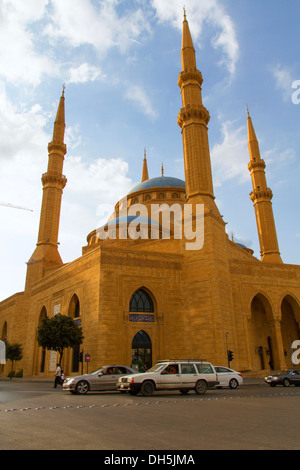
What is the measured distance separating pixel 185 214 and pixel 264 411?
19.0 metres

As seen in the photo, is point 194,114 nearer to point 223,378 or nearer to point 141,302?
point 141,302

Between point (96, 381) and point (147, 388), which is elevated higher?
point (96, 381)

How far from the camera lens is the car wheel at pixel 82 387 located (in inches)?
544

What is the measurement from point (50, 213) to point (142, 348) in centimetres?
1834

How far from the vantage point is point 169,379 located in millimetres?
12766

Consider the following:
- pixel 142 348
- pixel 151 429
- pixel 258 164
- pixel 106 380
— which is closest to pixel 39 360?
pixel 142 348

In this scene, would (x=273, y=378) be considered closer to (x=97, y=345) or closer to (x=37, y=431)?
(x=97, y=345)

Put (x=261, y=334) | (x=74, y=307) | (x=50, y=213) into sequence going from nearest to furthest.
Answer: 1. (x=74, y=307)
2. (x=261, y=334)
3. (x=50, y=213)

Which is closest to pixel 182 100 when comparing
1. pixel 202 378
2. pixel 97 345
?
pixel 97 345

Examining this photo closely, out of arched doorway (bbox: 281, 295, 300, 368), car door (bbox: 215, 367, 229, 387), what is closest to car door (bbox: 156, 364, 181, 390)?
car door (bbox: 215, 367, 229, 387)

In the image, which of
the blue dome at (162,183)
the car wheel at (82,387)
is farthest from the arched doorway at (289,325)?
the blue dome at (162,183)

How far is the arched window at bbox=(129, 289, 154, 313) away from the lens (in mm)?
24203

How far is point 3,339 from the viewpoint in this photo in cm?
4084

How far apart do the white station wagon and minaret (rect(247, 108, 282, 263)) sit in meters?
24.5
